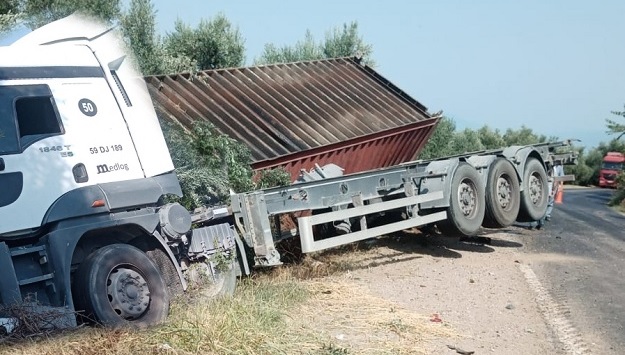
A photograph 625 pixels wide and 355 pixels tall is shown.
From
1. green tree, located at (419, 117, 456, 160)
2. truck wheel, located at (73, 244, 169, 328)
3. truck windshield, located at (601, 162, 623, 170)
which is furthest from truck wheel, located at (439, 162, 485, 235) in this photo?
truck windshield, located at (601, 162, 623, 170)

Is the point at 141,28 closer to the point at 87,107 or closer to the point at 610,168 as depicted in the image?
the point at 87,107

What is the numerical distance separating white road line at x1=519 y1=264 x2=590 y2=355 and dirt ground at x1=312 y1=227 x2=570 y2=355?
0.05m

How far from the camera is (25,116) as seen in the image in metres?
6.41

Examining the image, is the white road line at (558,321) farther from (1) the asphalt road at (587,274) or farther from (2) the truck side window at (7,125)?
(2) the truck side window at (7,125)

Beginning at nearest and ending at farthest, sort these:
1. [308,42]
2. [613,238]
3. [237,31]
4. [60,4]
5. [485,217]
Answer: [485,217], [613,238], [60,4], [237,31], [308,42]

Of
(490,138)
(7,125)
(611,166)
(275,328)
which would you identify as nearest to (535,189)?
(275,328)

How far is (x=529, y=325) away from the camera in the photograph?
8109 mm

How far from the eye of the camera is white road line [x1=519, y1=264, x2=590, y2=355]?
737cm

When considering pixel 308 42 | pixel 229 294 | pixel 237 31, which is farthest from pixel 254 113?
pixel 308 42

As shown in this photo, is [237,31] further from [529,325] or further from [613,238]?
[529,325]

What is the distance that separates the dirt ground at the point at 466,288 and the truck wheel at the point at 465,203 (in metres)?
0.54

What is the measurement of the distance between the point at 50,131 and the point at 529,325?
5151 millimetres

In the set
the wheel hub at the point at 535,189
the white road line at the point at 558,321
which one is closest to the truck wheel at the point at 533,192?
the wheel hub at the point at 535,189

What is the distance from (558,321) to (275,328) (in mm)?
3457
